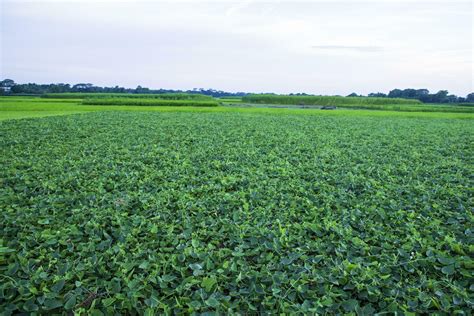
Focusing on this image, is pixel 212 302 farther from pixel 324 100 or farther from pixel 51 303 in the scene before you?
pixel 324 100

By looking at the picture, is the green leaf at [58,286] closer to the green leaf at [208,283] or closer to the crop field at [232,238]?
the crop field at [232,238]

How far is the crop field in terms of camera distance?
215 cm

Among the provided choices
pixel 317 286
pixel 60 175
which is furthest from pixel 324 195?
pixel 60 175

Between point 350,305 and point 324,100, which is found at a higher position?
point 324,100

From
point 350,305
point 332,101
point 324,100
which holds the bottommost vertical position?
point 350,305

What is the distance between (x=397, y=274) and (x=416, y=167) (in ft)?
13.8

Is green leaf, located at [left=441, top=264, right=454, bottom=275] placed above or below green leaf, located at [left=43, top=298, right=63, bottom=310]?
above

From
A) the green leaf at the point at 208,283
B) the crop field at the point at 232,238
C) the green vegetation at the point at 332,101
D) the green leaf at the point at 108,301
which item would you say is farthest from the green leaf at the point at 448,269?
the green vegetation at the point at 332,101

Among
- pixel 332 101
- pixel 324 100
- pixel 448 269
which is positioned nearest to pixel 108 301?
pixel 448 269

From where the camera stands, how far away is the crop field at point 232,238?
2.15 meters

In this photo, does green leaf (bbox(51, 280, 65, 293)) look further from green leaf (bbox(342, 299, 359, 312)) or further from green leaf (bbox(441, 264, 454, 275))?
green leaf (bbox(441, 264, 454, 275))

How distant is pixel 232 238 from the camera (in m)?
2.97


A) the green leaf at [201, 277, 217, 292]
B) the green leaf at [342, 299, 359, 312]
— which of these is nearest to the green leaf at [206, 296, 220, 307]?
the green leaf at [201, 277, 217, 292]

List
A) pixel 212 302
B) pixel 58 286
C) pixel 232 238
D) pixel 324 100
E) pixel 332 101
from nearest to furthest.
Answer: pixel 212 302, pixel 58 286, pixel 232 238, pixel 332 101, pixel 324 100
